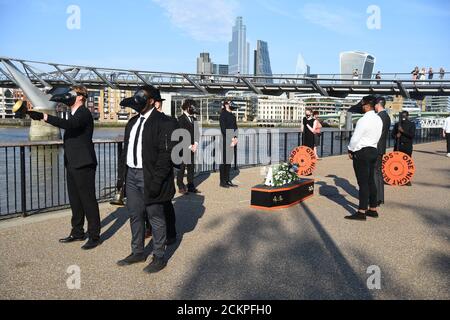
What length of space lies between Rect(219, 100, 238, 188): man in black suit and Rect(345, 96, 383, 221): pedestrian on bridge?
341cm

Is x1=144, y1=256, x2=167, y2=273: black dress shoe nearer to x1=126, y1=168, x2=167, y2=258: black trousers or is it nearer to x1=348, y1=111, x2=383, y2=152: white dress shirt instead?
x1=126, y1=168, x2=167, y2=258: black trousers

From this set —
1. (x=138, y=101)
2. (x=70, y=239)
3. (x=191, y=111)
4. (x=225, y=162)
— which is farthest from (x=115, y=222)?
(x=225, y=162)

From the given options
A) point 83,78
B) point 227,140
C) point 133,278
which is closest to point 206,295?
point 133,278

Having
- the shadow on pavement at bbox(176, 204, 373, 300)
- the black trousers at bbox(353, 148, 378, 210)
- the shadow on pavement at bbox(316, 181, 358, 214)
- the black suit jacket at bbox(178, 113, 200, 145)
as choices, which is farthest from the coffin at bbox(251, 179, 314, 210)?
the black suit jacket at bbox(178, 113, 200, 145)

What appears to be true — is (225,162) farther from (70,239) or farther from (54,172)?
(54,172)

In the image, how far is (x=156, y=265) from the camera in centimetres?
457

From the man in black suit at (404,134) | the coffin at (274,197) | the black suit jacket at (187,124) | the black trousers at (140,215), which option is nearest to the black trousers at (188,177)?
the black suit jacket at (187,124)

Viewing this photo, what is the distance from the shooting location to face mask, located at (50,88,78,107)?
5234 millimetres

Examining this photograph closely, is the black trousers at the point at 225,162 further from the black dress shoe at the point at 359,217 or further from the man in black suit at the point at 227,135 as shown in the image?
the black dress shoe at the point at 359,217

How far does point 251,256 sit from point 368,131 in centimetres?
309

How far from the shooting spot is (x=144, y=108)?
4.67 m
